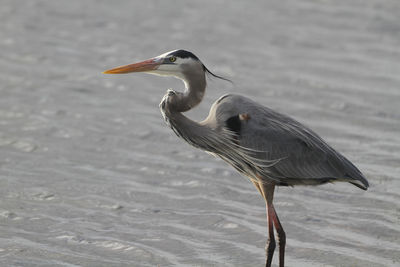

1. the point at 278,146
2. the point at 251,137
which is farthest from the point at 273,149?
the point at 251,137

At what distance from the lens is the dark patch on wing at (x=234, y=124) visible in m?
6.84

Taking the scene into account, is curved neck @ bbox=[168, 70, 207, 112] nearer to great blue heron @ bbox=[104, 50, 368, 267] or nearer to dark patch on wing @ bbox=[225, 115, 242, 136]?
great blue heron @ bbox=[104, 50, 368, 267]

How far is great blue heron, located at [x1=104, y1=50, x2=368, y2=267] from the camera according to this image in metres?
6.83

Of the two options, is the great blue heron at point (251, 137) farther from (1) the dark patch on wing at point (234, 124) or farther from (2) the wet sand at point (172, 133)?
(2) the wet sand at point (172, 133)

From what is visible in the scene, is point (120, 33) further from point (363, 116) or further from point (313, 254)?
point (313, 254)

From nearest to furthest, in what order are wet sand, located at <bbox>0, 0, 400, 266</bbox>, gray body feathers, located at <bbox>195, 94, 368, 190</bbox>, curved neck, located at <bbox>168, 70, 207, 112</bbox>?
curved neck, located at <bbox>168, 70, 207, 112</bbox> → gray body feathers, located at <bbox>195, 94, 368, 190</bbox> → wet sand, located at <bbox>0, 0, 400, 266</bbox>

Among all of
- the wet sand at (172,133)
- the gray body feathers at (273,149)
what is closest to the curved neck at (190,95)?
the gray body feathers at (273,149)

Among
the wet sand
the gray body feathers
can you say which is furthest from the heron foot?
the gray body feathers

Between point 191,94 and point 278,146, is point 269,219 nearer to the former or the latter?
point 278,146

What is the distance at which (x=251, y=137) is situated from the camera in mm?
6898

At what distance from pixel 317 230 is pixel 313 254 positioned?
1.68 feet

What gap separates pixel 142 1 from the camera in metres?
15.2

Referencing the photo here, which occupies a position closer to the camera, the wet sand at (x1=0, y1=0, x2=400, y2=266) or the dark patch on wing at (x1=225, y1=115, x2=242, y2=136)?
the dark patch on wing at (x1=225, y1=115, x2=242, y2=136)

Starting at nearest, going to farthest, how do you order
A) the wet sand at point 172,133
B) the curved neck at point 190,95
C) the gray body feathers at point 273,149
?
the curved neck at point 190,95, the gray body feathers at point 273,149, the wet sand at point 172,133
